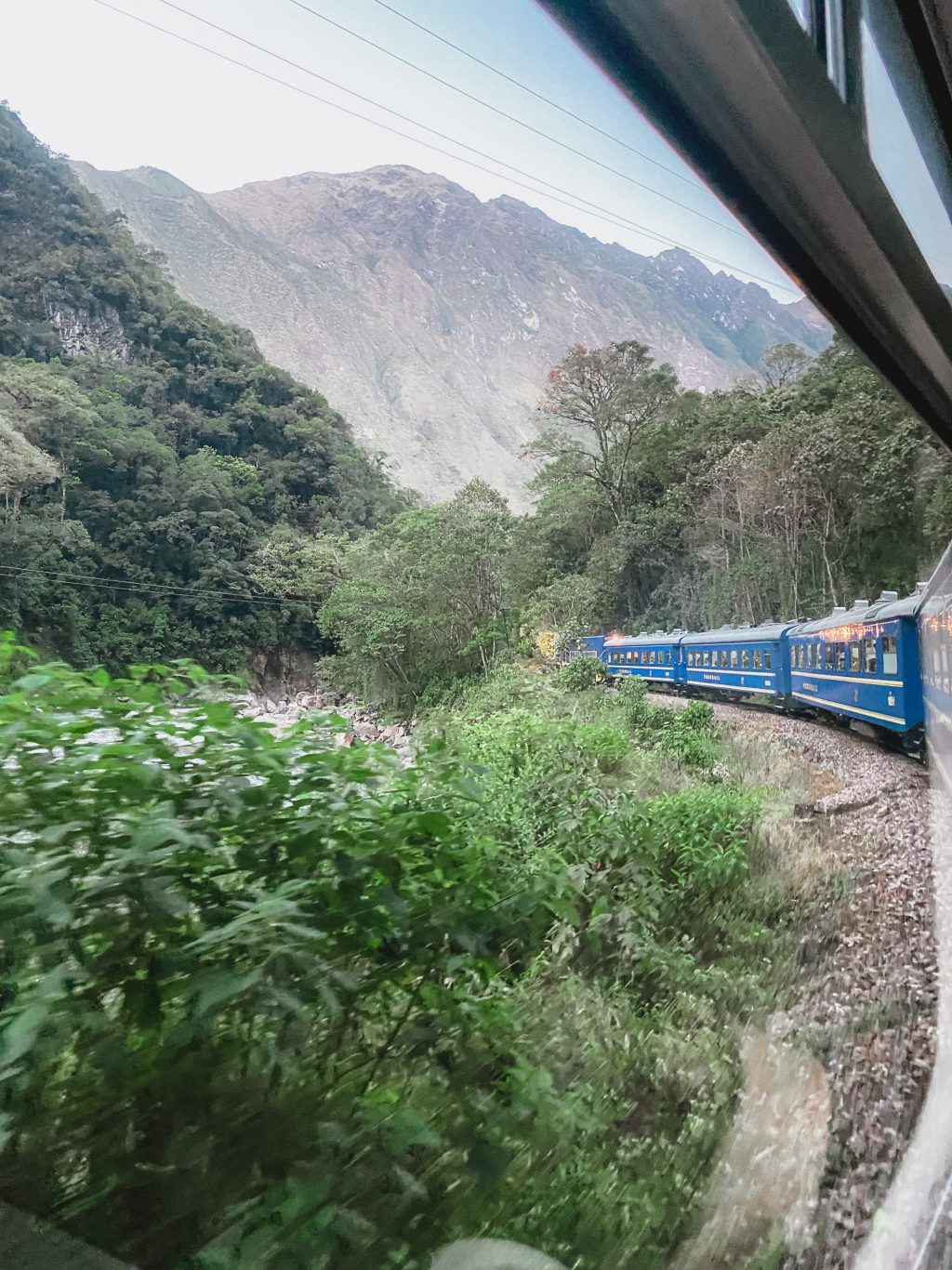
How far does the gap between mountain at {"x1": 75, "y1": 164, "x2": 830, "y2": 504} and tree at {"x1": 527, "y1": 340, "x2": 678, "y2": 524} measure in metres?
0.06

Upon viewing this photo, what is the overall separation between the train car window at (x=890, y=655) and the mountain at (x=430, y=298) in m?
1.92

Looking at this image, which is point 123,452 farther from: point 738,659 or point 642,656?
point 738,659

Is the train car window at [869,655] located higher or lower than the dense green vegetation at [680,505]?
lower

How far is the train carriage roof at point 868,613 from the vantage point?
3.65 metres

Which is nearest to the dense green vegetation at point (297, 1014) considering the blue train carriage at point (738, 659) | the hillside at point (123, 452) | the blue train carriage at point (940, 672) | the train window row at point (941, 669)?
the hillside at point (123, 452)

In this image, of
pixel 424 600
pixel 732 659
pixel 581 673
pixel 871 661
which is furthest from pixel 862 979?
pixel 871 661

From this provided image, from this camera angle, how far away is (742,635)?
3568 mm

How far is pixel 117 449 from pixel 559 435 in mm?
1722

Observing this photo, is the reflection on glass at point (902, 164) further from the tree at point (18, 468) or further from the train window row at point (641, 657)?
the train window row at point (641, 657)

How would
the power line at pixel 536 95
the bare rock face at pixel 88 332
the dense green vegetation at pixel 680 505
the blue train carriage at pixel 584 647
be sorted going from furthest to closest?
the blue train carriage at pixel 584 647
the dense green vegetation at pixel 680 505
the power line at pixel 536 95
the bare rock face at pixel 88 332

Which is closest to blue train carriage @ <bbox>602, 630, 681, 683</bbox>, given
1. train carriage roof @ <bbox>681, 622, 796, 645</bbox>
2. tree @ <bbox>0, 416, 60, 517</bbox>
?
train carriage roof @ <bbox>681, 622, 796, 645</bbox>

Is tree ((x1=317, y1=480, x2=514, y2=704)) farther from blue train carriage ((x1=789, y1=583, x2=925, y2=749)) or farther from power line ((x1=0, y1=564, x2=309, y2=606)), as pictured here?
blue train carriage ((x1=789, y1=583, x2=925, y2=749))

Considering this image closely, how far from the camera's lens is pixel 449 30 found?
131cm

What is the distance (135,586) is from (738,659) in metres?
3.24
